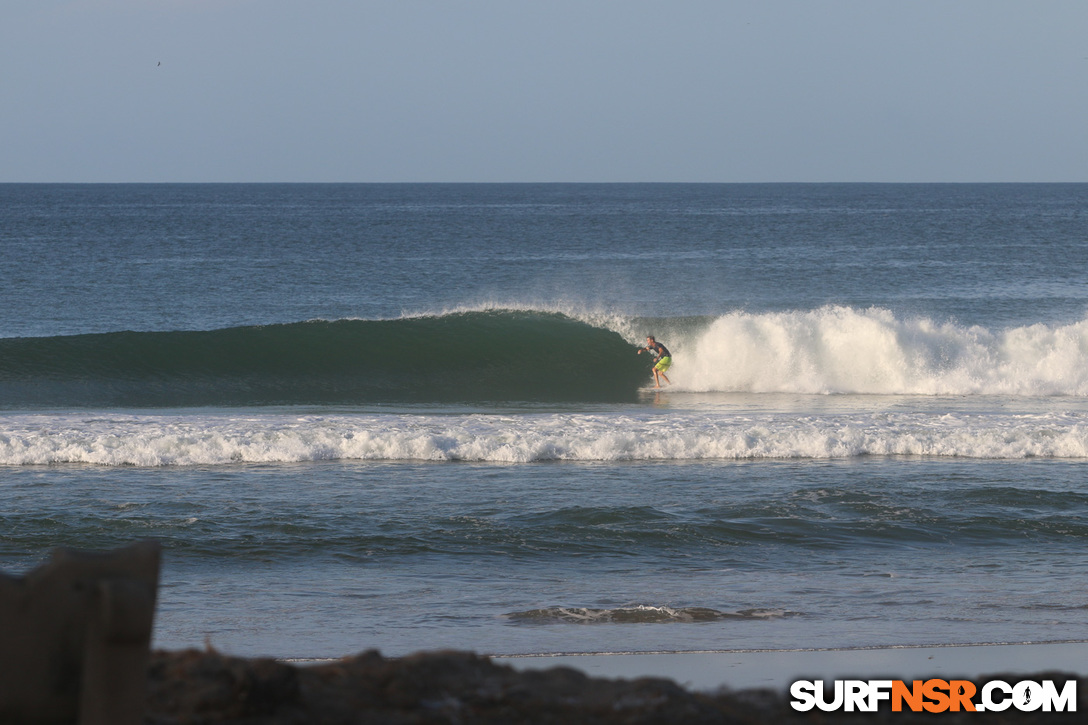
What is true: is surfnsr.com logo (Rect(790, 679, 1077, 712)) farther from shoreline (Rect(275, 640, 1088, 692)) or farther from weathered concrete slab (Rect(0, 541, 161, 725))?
weathered concrete slab (Rect(0, 541, 161, 725))

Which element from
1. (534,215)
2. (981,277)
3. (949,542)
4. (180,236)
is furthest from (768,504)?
(534,215)

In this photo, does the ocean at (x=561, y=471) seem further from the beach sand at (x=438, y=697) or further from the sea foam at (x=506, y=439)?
the beach sand at (x=438, y=697)

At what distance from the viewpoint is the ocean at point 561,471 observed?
7.21 metres

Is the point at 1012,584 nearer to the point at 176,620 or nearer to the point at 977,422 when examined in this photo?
the point at 176,620

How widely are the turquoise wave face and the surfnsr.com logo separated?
14885 mm

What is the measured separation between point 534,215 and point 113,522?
83.0 metres

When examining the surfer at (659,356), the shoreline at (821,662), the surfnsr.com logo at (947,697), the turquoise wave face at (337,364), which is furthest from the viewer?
the surfer at (659,356)

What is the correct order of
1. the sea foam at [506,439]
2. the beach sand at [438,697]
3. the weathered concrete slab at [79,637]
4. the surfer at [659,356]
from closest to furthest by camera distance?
the weathered concrete slab at [79,637] → the beach sand at [438,697] → the sea foam at [506,439] → the surfer at [659,356]

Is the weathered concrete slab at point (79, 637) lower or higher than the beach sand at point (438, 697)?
higher

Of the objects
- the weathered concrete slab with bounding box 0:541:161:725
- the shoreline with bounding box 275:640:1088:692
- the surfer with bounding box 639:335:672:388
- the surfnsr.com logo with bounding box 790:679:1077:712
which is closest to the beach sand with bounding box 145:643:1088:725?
the surfnsr.com logo with bounding box 790:679:1077:712

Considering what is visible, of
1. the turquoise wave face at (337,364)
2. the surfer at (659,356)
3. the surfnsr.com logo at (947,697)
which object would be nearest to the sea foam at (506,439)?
the turquoise wave face at (337,364)

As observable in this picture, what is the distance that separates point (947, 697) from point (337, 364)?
765 inches

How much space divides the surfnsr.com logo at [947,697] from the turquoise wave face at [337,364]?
14.9 m

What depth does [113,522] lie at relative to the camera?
30.9ft
